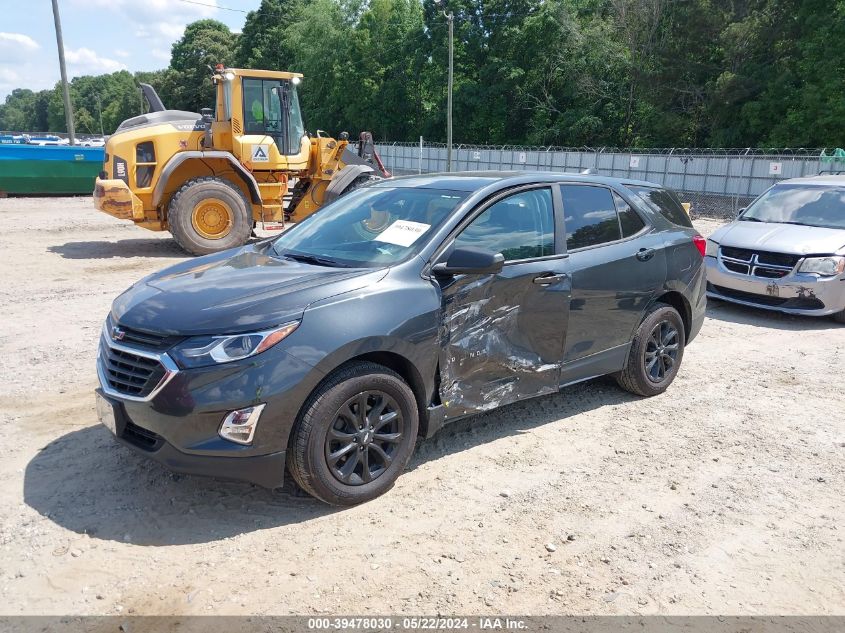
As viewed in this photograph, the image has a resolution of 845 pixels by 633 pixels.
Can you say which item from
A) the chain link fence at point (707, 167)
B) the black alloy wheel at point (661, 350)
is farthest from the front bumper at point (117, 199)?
the chain link fence at point (707, 167)

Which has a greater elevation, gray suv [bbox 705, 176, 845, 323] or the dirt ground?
gray suv [bbox 705, 176, 845, 323]

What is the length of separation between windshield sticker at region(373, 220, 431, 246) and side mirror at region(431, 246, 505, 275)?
303 millimetres

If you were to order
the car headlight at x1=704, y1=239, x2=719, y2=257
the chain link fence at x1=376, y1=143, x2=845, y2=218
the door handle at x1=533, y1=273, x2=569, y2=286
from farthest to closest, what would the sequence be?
the chain link fence at x1=376, y1=143, x2=845, y2=218 < the car headlight at x1=704, y1=239, x2=719, y2=257 < the door handle at x1=533, y1=273, x2=569, y2=286

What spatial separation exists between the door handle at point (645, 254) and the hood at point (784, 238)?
12.7 feet

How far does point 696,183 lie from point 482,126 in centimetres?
2945

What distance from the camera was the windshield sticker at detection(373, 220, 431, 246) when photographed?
4.10 meters

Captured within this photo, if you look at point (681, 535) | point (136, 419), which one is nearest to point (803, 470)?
point (681, 535)

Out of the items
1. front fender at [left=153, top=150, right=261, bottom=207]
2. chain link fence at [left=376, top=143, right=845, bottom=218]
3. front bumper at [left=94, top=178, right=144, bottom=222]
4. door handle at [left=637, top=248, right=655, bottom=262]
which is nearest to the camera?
door handle at [left=637, top=248, right=655, bottom=262]

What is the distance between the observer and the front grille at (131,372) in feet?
10.9

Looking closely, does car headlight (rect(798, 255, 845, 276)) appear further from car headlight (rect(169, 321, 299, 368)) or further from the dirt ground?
car headlight (rect(169, 321, 299, 368))

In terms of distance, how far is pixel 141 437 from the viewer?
3455mm

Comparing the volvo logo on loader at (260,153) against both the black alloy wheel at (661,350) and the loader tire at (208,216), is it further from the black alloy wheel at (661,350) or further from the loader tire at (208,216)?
the black alloy wheel at (661,350)

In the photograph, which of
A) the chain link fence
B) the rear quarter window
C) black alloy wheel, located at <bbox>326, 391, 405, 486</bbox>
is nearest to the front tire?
black alloy wheel, located at <bbox>326, 391, 405, 486</bbox>

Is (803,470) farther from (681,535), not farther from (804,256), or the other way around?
(804,256)
